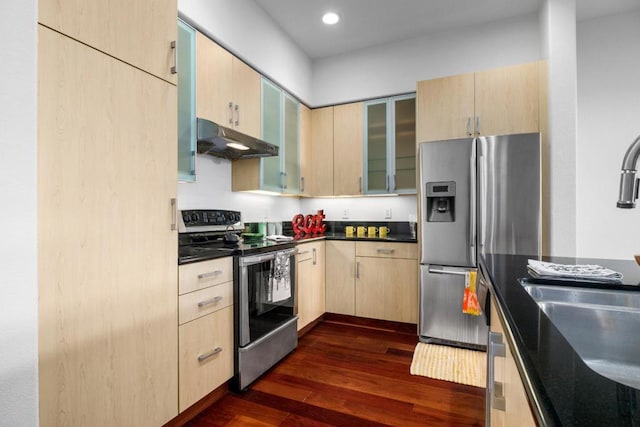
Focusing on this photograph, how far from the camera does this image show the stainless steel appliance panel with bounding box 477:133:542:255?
2527 mm

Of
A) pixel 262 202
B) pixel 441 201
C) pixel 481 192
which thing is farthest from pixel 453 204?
pixel 262 202

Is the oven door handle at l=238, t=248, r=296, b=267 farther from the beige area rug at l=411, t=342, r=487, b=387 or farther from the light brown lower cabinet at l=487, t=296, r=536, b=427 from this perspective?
the light brown lower cabinet at l=487, t=296, r=536, b=427

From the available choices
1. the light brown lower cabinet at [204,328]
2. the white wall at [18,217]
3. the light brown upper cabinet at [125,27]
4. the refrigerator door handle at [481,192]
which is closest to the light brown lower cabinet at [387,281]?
the refrigerator door handle at [481,192]

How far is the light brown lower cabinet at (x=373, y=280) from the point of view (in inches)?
123

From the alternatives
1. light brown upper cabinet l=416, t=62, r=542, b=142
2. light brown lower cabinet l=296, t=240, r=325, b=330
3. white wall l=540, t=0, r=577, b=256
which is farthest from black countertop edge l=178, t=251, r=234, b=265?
white wall l=540, t=0, r=577, b=256

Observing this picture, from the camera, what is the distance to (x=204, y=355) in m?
1.84

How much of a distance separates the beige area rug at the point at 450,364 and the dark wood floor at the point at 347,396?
7cm

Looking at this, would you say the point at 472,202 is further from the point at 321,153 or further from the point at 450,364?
the point at 321,153

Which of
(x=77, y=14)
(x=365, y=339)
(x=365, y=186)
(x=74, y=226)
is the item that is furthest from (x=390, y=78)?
(x=74, y=226)

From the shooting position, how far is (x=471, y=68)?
319 cm

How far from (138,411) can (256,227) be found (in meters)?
1.78

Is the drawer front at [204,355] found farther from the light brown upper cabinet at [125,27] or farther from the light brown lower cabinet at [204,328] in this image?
the light brown upper cabinet at [125,27]

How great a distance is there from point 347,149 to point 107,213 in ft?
8.61

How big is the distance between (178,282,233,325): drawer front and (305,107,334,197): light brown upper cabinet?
193 cm
